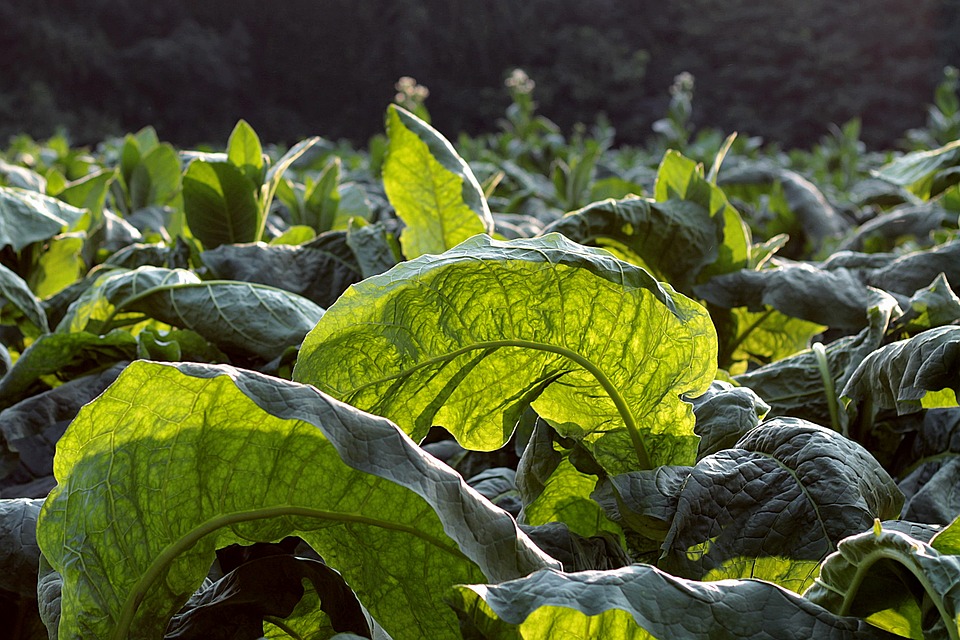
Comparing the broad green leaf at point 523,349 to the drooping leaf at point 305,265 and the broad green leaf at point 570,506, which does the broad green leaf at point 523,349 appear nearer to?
the broad green leaf at point 570,506

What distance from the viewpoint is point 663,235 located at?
1220 millimetres

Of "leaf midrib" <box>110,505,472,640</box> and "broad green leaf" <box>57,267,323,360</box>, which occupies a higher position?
"leaf midrib" <box>110,505,472,640</box>

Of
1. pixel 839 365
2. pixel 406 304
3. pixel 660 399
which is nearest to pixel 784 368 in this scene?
pixel 839 365

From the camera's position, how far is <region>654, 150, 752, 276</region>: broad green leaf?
1258 millimetres

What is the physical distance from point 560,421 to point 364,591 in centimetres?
21

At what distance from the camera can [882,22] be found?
27.3m

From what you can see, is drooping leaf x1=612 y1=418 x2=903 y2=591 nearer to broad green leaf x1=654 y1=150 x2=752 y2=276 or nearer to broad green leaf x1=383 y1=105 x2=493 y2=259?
broad green leaf x1=383 y1=105 x2=493 y2=259

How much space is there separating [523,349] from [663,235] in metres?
0.60

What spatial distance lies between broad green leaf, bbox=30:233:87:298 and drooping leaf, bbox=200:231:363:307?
1.46 feet

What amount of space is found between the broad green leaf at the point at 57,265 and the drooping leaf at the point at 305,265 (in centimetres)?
44

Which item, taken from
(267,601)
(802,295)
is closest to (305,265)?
(802,295)

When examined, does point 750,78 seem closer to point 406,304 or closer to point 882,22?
point 882,22

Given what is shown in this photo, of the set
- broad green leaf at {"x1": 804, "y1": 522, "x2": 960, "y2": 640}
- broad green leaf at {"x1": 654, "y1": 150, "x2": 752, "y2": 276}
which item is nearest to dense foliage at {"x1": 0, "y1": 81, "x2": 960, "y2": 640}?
broad green leaf at {"x1": 804, "y1": 522, "x2": 960, "y2": 640}

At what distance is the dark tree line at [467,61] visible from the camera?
84.7 feet
